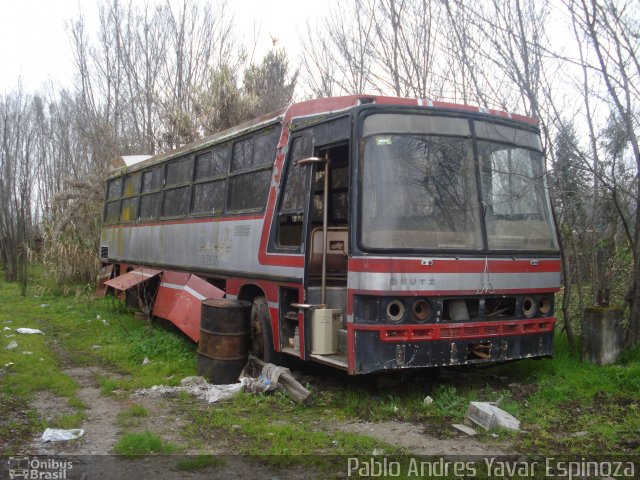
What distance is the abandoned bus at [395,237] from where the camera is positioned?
571 cm

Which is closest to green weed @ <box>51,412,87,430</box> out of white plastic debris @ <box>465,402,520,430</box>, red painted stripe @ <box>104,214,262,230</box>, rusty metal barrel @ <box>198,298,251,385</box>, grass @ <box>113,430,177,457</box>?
grass @ <box>113,430,177,457</box>

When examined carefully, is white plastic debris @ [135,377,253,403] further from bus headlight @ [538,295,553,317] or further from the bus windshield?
bus headlight @ [538,295,553,317]

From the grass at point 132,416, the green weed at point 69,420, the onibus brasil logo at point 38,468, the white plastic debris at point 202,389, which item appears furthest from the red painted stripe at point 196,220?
the onibus brasil logo at point 38,468

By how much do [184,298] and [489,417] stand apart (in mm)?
5417

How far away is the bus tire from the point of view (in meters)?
7.28

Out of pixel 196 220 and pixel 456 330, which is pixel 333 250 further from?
pixel 196 220

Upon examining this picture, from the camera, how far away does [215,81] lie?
1792 centimetres

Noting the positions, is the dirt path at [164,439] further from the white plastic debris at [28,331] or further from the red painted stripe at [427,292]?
the white plastic debris at [28,331]

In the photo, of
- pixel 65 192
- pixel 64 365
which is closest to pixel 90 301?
pixel 65 192

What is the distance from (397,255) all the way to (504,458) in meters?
1.95

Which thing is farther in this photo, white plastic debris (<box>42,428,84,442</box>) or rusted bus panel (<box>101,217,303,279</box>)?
rusted bus panel (<box>101,217,303,279</box>)

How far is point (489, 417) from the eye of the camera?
5117mm

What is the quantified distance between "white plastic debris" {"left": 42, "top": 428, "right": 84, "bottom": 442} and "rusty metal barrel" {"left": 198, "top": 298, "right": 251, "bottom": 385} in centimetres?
205

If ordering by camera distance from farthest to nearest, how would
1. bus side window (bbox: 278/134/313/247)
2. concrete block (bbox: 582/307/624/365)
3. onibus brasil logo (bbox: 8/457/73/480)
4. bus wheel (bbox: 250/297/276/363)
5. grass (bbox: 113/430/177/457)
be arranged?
bus wheel (bbox: 250/297/276/363) < concrete block (bbox: 582/307/624/365) < bus side window (bbox: 278/134/313/247) < grass (bbox: 113/430/177/457) < onibus brasil logo (bbox: 8/457/73/480)
